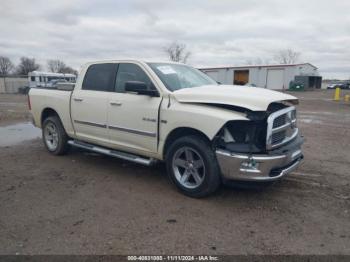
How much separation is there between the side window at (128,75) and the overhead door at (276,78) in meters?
44.4

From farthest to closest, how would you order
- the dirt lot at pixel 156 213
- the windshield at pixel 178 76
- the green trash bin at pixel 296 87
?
the green trash bin at pixel 296 87, the windshield at pixel 178 76, the dirt lot at pixel 156 213

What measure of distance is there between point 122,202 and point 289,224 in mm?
2180

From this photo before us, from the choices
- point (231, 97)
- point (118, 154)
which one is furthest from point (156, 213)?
point (231, 97)

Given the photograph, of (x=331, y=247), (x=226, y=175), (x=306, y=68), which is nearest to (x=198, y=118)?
(x=226, y=175)

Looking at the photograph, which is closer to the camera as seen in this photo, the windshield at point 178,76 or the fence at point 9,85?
the windshield at point 178,76

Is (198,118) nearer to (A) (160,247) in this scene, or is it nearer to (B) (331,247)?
(A) (160,247)

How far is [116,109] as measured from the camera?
5.09m

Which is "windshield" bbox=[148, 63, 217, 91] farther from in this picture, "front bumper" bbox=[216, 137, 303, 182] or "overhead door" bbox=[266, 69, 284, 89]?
"overhead door" bbox=[266, 69, 284, 89]

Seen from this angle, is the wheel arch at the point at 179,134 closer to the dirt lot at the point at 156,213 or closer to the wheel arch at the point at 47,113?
the dirt lot at the point at 156,213

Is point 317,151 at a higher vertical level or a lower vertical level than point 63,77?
lower

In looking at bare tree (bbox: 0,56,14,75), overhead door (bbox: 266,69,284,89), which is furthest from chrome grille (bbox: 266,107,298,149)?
bare tree (bbox: 0,56,14,75)

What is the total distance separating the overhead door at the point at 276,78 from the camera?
46.2 meters

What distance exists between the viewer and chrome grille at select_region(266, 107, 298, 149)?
12.5ft

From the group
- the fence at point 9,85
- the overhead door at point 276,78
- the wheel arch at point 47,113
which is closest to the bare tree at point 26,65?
the fence at point 9,85
